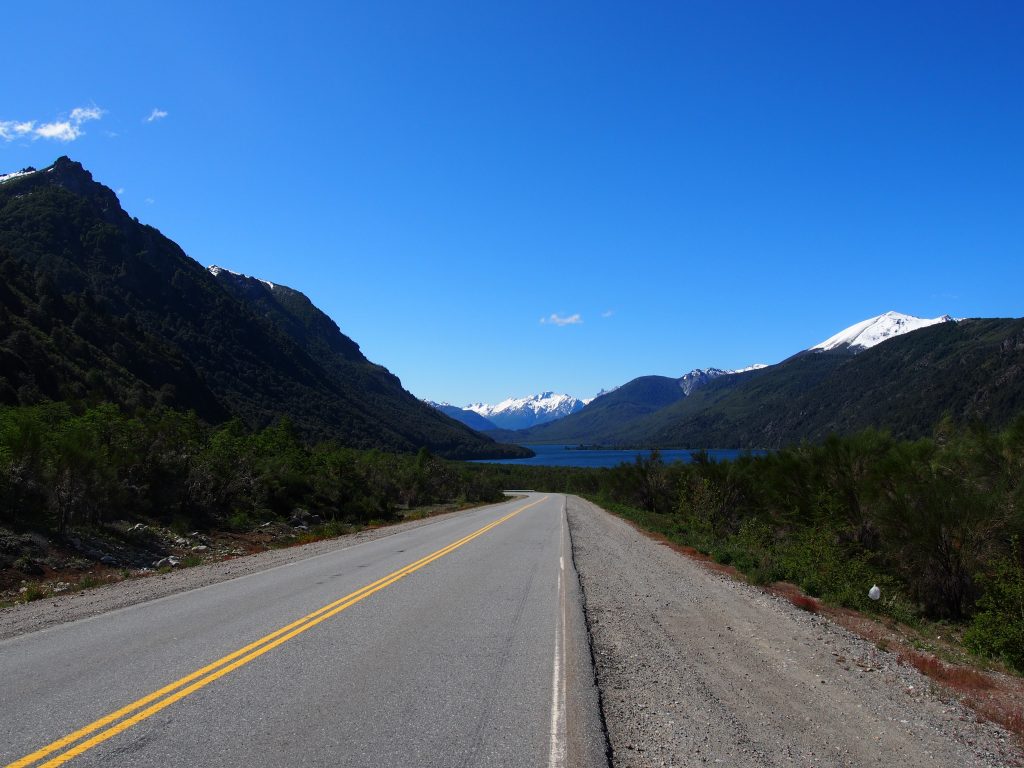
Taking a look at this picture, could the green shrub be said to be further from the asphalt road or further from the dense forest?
the asphalt road

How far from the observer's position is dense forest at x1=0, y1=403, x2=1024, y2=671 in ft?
47.2

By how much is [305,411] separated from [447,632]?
373 feet

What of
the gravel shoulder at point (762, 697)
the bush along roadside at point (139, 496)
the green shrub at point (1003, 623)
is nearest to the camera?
the gravel shoulder at point (762, 697)

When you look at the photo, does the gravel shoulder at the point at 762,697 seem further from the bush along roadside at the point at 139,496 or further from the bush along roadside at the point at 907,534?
the bush along roadside at the point at 139,496

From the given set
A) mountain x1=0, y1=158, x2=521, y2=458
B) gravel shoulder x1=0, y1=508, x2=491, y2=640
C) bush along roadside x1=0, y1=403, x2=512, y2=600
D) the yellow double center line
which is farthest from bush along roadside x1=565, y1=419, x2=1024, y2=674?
mountain x1=0, y1=158, x2=521, y2=458

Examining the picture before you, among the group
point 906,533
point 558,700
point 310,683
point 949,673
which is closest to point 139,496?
point 310,683

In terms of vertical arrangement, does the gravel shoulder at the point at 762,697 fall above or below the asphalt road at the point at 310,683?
below

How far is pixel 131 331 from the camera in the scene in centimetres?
7925

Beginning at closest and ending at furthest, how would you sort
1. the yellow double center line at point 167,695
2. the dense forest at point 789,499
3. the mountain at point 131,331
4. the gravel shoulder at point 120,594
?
1. the yellow double center line at point 167,695
2. the gravel shoulder at point 120,594
3. the dense forest at point 789,499
4. the mountain at point 131,331

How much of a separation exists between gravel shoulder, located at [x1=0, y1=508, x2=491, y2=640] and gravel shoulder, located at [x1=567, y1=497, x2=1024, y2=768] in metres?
7.39

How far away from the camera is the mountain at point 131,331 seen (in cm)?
5381

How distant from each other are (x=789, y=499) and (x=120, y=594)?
22.5 metres

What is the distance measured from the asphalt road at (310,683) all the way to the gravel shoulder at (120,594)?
0.53 meters

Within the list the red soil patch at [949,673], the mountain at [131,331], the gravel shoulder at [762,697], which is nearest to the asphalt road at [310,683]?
the gravel shoulder at [762,697]
